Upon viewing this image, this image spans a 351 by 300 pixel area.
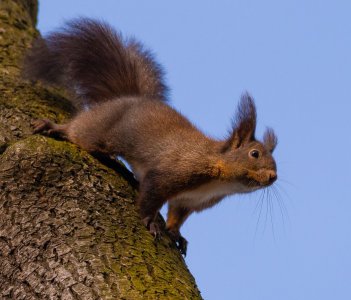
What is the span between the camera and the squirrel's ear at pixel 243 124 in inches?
202

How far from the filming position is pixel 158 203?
4.52m

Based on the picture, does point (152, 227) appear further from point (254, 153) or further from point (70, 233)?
point (254, 153)

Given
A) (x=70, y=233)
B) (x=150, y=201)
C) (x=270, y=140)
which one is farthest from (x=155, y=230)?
(x=270, y=140)

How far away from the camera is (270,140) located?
5.35 m

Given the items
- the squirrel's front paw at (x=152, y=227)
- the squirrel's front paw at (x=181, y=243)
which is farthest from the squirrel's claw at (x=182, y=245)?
the squirrel's front paw at (x=152, y=227)

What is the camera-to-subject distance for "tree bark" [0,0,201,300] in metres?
3.14

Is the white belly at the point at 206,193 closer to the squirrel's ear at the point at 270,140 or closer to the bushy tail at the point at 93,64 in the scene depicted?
the squirrel's ear at the point at 270,140

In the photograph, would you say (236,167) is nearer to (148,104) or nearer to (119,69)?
(148,104)

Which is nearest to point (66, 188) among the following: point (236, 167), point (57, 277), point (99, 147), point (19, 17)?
point (57, 277)

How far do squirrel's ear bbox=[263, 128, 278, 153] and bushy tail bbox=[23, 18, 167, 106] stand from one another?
3.71 ft

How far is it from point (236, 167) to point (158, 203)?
768mm

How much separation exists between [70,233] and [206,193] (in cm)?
173

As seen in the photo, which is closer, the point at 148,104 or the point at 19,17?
the point at 148,104

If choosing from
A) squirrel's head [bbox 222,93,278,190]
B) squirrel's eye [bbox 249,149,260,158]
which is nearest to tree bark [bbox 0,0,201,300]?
squirrel's head [bbox 222,93,278,190]
